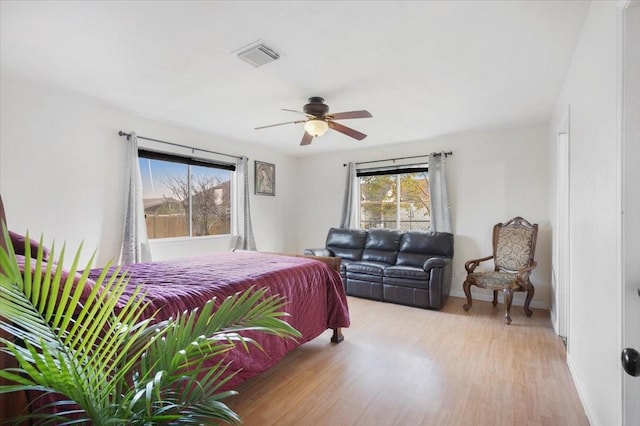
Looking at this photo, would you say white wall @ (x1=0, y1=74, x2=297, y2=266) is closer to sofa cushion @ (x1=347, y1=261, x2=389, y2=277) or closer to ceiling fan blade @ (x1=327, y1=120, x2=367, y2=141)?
ceiling fan blade @ (x1=327, y1=120, x2=367, y2=141)

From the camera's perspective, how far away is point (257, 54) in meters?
2.20

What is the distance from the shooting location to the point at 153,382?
834 mm

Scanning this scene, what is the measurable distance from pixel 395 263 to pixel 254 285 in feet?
9.72

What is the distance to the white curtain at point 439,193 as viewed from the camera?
15.0 feet

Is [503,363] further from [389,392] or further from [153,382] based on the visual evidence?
[153,382]

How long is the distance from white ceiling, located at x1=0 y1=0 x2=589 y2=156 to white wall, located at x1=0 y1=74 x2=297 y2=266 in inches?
11.3

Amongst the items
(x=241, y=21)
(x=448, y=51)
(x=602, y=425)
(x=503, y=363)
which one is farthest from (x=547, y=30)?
(x=503, y=363)

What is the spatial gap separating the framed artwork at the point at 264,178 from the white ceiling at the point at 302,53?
185 cm

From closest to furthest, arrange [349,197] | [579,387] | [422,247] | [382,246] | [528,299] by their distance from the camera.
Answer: [579,387] → [528,299] → [422,247] → [382,246] → [349,197]

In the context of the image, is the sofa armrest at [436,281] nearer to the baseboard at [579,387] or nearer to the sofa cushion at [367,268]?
the sofa cushion at [367,268]

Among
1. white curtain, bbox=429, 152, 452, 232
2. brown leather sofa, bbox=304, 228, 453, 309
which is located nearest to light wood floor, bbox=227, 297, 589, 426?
brown leather sofa, bbox=304, 228, 453, 309

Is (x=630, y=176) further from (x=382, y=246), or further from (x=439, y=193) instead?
(x=382, y=246)

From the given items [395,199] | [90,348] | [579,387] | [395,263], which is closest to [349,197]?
[395,199]

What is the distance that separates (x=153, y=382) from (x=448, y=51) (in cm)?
254
